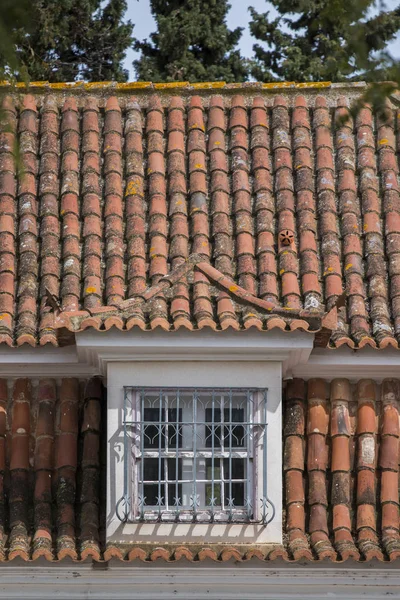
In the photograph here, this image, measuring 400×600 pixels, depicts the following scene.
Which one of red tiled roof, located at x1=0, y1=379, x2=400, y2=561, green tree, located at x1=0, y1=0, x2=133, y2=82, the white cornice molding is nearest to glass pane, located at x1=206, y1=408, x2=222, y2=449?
the white cornice molding

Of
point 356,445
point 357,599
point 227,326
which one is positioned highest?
point 227,326

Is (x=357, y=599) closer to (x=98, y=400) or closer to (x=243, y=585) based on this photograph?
(x=243, y=585)

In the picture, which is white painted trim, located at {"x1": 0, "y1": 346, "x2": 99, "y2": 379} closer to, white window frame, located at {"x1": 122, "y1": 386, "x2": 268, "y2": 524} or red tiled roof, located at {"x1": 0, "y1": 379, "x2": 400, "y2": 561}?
red tiled roof, located at {"x1": 0, "y1": 379, "x2": 400, "y2": 561}

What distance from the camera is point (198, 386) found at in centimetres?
1131

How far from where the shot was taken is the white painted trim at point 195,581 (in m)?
10.9

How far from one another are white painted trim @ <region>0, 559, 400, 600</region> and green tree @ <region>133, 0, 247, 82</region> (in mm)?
10356

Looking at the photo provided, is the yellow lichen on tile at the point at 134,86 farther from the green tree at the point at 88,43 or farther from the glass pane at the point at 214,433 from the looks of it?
the green tree at the point at 88,43

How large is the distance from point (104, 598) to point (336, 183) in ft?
14.2

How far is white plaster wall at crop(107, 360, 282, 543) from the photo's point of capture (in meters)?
11.1

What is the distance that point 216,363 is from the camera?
11406mm

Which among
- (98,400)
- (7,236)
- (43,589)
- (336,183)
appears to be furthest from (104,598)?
(336,183)

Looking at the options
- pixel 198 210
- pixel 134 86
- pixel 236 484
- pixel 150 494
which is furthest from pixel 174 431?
pixel 134 86

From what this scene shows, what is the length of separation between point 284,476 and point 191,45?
10869mm

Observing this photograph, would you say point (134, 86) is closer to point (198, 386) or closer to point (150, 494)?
point (198, 386)
